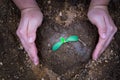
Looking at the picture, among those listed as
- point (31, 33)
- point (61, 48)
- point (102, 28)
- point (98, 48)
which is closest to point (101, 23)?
point (102, 28)

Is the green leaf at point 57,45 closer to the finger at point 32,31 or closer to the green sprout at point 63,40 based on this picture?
the green sprout at point 63,40

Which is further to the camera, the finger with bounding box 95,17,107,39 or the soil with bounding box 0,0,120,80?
the soil with bounding box 0,0,120,80

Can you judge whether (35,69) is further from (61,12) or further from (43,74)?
(61,12)

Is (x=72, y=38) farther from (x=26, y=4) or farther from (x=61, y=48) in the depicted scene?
(x=26, y=4)

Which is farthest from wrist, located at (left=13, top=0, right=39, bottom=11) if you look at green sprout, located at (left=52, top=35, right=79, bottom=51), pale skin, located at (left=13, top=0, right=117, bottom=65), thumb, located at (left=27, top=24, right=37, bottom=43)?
green sprout, located at (left=52, top=35, right=79, bottom=51)

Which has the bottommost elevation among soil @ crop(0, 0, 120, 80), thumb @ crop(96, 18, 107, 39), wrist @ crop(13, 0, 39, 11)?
soil @ crop(0, 0, 120, 80)

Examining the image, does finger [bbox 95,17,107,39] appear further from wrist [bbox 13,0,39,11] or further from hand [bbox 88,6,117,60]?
wrist [bbox 13,0,39,11]

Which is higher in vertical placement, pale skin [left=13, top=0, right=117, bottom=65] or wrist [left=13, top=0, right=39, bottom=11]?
wrist [left=13, top=0, right=39, bottom=11]
